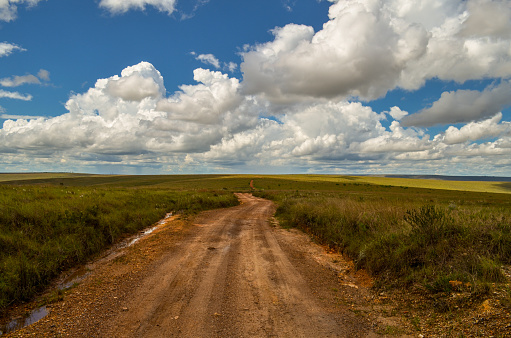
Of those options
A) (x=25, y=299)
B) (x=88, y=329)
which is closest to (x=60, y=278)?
(x=25, y=299)

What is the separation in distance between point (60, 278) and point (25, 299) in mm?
1534

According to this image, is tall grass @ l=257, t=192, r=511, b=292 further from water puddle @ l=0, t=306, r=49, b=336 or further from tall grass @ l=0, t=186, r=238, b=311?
tall grass @ l=0, t=186, r=238, b=311

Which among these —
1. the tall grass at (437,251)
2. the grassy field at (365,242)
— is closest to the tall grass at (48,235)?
the grassy field at (365,242)

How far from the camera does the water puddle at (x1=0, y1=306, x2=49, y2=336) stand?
5.82m

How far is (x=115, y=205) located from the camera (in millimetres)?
18875

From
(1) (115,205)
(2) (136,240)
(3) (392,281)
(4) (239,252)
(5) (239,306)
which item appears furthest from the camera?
(1) (115,205)

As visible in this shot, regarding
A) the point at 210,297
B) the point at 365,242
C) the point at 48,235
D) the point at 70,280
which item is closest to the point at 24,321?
the point at 70,280

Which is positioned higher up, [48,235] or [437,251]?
[437,251]

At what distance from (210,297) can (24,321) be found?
4107 millimetres

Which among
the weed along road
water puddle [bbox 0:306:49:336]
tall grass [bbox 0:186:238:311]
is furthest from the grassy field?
the weed along road

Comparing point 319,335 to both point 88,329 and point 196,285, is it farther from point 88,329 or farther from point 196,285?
point 88,329

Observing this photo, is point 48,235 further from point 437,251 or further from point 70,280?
point 437,251

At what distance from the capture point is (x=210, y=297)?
6.96 m

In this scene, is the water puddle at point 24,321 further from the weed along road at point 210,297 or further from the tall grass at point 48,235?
the tall grass at point 48,235
